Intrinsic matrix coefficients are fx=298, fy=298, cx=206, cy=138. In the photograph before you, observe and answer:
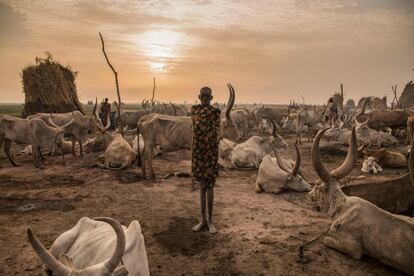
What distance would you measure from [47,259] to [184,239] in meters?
2.88

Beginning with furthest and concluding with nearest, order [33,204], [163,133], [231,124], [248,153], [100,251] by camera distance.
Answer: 1. [231,124]
2. [248,153]
3. [163,133]
4. [33,204]
5. [100,251]

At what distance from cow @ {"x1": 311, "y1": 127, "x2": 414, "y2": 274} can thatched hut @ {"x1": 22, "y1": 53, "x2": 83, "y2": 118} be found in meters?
16.9

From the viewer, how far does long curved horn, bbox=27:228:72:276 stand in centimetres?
189

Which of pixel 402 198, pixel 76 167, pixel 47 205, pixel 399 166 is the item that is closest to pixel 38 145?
pixel 76 167

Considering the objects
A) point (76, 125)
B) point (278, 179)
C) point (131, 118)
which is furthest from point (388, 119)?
point (76, 125)

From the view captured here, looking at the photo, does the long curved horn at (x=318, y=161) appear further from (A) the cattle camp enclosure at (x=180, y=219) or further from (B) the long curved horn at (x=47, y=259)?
(B) the long curved horn at (x=47, y=259)

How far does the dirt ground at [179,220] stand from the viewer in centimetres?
388

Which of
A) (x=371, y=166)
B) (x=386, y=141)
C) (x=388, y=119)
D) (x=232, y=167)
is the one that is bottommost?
(x=232, y=167)

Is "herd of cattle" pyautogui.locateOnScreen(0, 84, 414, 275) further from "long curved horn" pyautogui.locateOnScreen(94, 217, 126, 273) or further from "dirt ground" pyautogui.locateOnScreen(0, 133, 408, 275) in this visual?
"dirt ground" pyautogui.locateOnScreen(0, 133, 408, 275)

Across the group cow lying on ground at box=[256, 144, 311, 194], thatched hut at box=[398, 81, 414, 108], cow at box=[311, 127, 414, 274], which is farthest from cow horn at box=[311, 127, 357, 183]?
thatched hut at box=[398, 81, 414, 108]

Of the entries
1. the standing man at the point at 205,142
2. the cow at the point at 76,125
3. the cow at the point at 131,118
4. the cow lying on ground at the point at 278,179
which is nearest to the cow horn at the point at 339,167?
the standing man at the point at 205,142

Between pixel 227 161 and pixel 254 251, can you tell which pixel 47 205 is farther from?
pixel 227 161

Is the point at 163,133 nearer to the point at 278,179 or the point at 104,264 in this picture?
the point at 278,179

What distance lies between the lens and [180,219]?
18.0 feet
